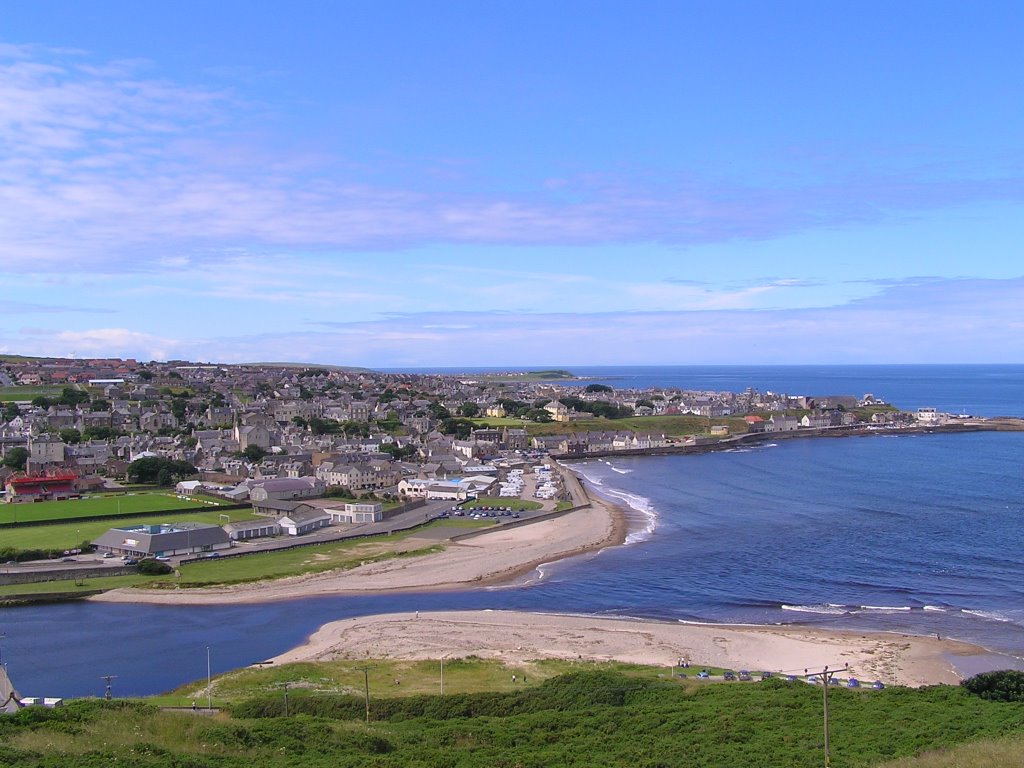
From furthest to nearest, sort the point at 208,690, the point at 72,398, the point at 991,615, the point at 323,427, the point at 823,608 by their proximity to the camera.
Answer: the point at 72,398
the point at 323,427
the point at 823,608
the point at 991,615
the point at 208,690

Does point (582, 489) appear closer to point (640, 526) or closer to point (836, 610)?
point (640, 526)

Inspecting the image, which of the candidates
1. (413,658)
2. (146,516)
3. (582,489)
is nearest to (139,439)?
(146,516)

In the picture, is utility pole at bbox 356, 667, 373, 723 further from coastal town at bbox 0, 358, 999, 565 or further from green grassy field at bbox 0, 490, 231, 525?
green grassy field at bbox 0, 490, 231, 525

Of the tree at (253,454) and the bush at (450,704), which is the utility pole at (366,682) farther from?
the tree at (253,454)

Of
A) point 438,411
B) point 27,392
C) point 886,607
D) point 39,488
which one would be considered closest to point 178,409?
point 27,392

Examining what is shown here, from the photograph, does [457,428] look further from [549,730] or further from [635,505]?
[549,730]

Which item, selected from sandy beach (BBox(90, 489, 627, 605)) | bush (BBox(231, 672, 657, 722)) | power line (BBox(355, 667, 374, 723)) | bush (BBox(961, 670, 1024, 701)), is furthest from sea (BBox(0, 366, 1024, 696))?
bush (BBox(231, 672, 657, 722))
